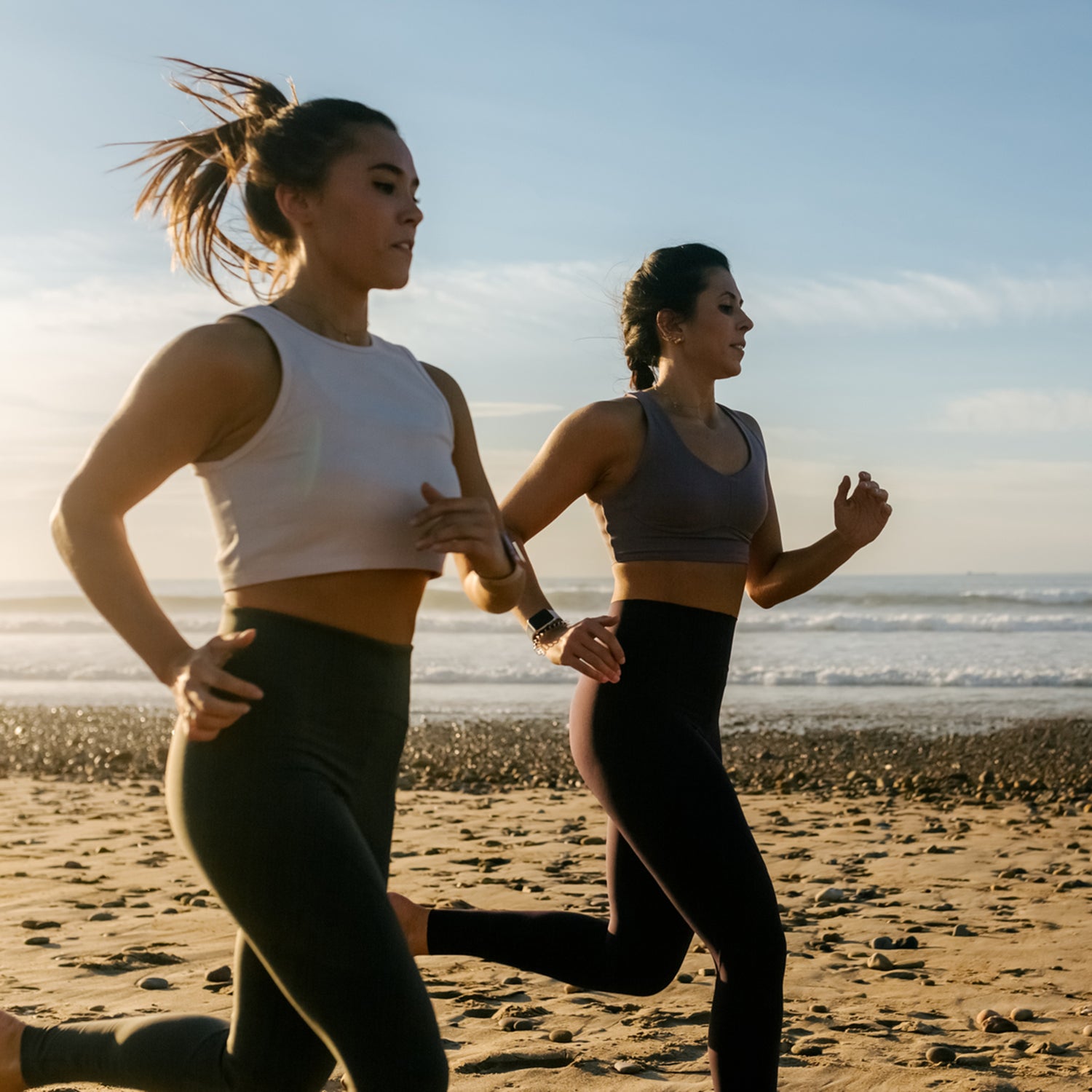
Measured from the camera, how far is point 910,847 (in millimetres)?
8008

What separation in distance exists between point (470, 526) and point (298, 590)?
1.04 ft

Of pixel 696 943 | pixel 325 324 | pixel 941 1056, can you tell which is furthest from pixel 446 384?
pixel 696 943

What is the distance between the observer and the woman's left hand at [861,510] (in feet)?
12.9

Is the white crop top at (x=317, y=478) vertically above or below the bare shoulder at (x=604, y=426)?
below

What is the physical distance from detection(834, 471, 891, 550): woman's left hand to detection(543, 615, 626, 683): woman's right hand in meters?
0.95

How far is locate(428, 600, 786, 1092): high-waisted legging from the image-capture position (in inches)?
122

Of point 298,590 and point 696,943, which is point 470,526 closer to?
point 298,590

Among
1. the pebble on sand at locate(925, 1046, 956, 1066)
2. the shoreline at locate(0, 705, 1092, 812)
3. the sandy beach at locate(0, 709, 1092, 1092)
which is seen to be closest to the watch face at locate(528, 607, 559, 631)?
the sandy beach at locate(0, 709, 1092, 1092)

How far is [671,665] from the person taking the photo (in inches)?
136

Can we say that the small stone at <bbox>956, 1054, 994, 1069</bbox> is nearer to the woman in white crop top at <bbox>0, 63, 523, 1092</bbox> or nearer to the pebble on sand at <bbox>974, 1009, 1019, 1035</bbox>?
the pebble on sand at <bbox>974, 1009, 1019, 1035</bbox>

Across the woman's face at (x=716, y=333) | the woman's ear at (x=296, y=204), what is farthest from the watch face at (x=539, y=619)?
the woman's ear at (x=296, y=204)

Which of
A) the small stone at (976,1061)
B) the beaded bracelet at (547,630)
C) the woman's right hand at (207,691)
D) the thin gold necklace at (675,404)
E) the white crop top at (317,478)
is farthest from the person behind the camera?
the small stone at (976,1061)

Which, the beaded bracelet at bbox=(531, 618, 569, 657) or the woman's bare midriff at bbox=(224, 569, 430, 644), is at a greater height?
the woman's bare midriff at bbox=(224, 569, 430, 644)

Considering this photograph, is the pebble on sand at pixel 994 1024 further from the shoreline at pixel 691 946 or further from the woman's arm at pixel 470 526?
the woman's arm at pixel 470 526
